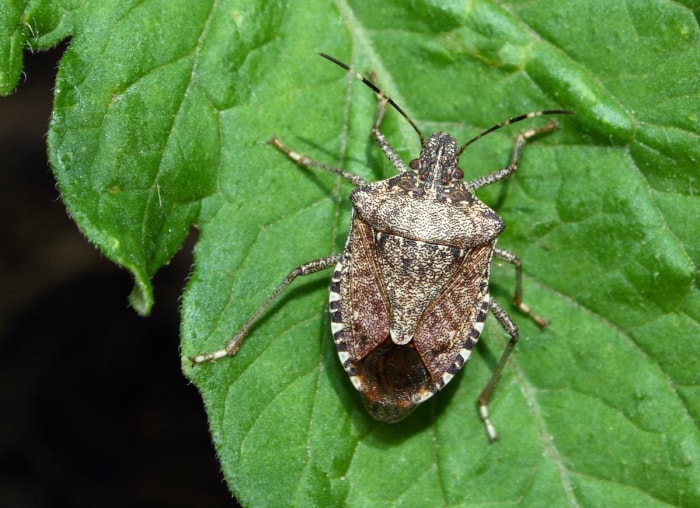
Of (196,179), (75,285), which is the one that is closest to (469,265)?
(196,179)

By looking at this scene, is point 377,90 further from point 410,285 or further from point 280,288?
point 280,288

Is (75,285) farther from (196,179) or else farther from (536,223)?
(536,223)

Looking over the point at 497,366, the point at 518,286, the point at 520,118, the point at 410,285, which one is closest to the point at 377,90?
the point at 520,118

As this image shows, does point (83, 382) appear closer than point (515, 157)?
No

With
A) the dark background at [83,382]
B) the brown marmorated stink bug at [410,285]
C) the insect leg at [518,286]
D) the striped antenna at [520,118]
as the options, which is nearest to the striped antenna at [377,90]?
the brown marmorated stink bug at [410,285]

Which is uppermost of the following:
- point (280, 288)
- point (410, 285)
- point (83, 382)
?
point (280, 288)

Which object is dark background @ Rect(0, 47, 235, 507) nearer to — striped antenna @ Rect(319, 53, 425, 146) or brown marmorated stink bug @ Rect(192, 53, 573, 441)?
brown marmorated stink bug @ Rect(192, 53, 573, 441)
